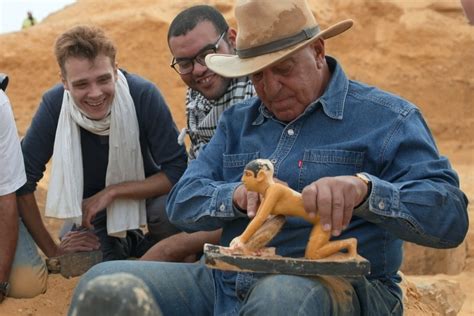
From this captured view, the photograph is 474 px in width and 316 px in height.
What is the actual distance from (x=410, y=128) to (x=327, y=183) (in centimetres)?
50

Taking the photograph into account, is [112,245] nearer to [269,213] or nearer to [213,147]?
[213,147]

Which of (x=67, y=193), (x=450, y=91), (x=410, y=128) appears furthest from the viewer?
(x=450, y=91)

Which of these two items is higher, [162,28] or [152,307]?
[152,307]

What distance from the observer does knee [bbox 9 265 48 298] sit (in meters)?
5.09

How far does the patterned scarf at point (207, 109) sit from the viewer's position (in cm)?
473

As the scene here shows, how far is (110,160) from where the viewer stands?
524 cm

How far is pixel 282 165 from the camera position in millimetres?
3562

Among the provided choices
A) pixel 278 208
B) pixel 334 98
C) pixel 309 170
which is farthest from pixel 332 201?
pixel 334 98

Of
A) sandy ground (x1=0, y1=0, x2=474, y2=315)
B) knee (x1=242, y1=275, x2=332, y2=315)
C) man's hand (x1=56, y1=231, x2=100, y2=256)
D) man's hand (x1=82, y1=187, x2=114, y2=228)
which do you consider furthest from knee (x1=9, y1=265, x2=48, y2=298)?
sandy ground (x1=0, y1=0, x2=474, y2=315)

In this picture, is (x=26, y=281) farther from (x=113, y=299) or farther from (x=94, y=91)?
(x=113, y=299)

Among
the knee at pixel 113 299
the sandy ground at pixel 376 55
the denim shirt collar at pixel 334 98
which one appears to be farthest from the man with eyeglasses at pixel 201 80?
the sandy ground at pixel 376 55

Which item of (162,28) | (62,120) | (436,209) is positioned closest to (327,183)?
(436,209)

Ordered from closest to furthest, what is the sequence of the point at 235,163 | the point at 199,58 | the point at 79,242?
the point at 235,163 → the point at 199,58 → the point at 79,242

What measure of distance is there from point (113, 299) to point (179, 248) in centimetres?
227
